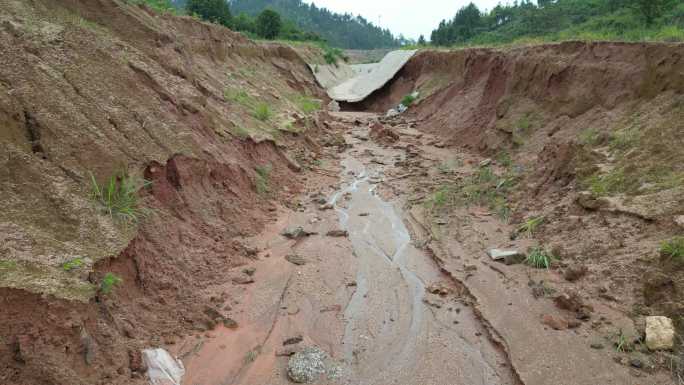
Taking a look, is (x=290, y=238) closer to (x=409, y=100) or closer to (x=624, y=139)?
(x=624, y=139)

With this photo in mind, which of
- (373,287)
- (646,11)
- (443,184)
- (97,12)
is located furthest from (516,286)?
(646,11)

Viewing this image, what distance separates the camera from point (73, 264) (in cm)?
340

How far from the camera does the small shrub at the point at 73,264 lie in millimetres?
3333

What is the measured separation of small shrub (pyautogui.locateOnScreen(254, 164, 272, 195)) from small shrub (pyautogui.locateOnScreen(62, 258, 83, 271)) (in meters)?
4.05

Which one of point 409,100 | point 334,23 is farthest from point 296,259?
point 334,23

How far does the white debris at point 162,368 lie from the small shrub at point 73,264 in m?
0.85

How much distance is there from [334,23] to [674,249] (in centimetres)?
10724

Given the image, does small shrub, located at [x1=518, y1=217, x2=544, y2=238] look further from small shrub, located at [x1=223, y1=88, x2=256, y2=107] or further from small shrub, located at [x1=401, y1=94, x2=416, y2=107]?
small shrub, located at [x1=401, y1=94, x2=416, y2=107]

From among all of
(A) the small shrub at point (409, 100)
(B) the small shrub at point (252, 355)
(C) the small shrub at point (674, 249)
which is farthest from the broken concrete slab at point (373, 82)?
(B) the small shrub at point (252, 355)

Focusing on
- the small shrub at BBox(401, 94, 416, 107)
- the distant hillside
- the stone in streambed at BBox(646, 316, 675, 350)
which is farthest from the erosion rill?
the distant hillside

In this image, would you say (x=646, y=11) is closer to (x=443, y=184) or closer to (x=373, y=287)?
(x=443, y=184)

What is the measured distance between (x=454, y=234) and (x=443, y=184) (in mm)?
2426

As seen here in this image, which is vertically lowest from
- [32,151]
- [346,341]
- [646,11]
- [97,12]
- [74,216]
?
[346,341]

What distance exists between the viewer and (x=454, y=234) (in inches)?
260
